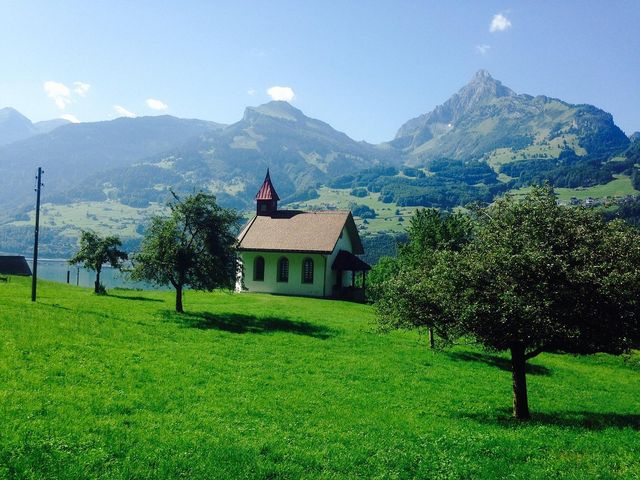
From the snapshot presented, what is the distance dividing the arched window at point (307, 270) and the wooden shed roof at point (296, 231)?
1660mm

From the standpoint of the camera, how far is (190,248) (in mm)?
35562

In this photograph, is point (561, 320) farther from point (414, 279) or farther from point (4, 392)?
point (4, 392)

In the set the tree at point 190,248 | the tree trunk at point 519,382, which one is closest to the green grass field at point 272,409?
the tree trunk at point 519,382

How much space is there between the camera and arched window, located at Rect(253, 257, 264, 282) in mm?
61000

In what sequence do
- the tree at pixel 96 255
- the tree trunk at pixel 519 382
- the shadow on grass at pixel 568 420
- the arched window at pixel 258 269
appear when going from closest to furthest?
1. the shadow on grass at pixel 568 420
2. the tree trunk at pixel 519 382
3. the tree at pixel 96 255
4. the arched window at pixel 258 269

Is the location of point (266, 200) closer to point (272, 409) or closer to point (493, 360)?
point (493, 360)

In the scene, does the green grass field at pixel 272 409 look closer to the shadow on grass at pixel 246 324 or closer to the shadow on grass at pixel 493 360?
the shadow on grass at pixel 493 360

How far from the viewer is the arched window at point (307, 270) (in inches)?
2333

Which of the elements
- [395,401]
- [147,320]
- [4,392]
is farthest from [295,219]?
[4,392]

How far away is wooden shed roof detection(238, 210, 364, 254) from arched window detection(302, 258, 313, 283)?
1.66 meters

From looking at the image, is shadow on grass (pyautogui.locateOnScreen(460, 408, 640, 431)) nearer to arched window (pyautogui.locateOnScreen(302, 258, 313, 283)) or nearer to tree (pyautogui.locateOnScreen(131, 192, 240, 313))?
tree (pyautogui.locateOnScreen(131, 192, 240, 313))

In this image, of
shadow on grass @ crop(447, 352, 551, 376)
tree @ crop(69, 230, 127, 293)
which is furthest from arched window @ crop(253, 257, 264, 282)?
shadow on grass @ crop(447, 352, 551, 376)

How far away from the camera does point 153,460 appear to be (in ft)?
35.8

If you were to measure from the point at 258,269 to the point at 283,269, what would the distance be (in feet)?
11.0
